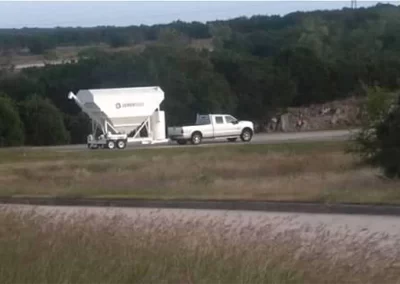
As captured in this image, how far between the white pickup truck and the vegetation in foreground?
51585mm

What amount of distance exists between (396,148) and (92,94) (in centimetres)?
3249

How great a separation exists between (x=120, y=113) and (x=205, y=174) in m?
24.5

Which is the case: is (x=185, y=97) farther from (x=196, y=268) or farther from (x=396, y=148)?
(x=196, y=268)

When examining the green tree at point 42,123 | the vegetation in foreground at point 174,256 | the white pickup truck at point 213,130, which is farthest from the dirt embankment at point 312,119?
the vegetation in foreground at point 174,256

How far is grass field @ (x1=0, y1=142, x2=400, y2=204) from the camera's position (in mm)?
25125

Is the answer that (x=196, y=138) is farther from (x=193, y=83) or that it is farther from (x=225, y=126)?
(x=193, y=83)

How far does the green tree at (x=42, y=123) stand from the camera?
72938mm

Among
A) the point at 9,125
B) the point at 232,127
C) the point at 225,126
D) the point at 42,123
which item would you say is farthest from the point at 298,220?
the point at 42,123

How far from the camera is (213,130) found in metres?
64.5

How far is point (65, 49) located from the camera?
173000 millimetres

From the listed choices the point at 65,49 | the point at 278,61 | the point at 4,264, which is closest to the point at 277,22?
the point at 65,49

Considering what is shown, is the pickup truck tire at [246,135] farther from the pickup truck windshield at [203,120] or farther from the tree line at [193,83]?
the tree line at [193,83]

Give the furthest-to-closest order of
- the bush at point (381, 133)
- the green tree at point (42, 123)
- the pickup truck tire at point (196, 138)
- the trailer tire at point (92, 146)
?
the green tree at point (42, 123) < the pickup truck tire at point (196, 138) < the trailer tire at point (92, 146) < the bush at point (381, 133)

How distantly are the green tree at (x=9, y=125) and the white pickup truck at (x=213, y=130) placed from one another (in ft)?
40.1
